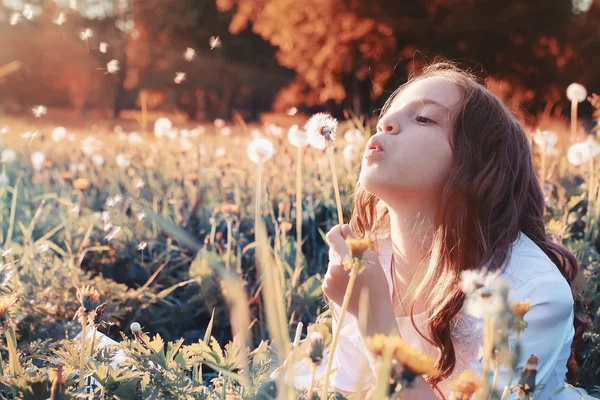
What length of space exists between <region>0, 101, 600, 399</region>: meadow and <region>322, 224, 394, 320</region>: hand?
98 millimetres

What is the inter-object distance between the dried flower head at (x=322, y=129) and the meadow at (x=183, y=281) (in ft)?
0.48

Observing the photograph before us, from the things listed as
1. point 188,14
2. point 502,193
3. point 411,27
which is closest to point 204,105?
point 188,14

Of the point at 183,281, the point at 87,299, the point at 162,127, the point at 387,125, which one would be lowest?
the point at 183,281

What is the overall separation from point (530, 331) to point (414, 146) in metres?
0.44

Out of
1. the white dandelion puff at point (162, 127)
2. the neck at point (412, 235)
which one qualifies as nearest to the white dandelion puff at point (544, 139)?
the neck at point (412, 235)

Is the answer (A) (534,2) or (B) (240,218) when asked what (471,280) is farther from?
(A) (534,2)

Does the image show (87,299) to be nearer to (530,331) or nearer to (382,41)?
(530,331)

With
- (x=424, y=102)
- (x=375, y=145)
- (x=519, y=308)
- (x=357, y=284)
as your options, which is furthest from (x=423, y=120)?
(x=519, y=308)

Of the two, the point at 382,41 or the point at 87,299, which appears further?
the point at 382,41

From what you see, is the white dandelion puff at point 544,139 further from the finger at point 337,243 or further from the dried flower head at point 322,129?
the finger at point 337,243

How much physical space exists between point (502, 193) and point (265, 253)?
896 mm

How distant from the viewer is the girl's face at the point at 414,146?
1363mm

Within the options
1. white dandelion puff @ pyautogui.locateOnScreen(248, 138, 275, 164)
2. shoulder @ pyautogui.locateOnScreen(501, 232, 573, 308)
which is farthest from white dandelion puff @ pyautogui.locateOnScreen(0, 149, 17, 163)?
shoulder @ pyautogui.locateOnScreen(501, 232, 573, 308)

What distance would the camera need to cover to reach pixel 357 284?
1.10 metres
